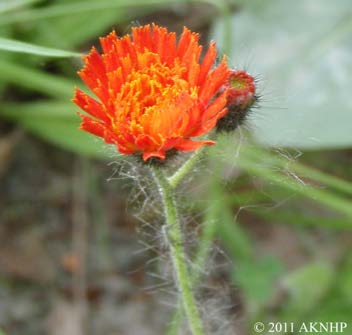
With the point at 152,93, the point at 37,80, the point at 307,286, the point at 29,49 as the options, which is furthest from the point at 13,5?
the point at 307,286

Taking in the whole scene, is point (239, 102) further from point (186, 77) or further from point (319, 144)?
point (319, 144)

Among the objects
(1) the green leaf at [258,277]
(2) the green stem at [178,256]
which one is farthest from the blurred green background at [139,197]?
(2) the green stem at [178,256]

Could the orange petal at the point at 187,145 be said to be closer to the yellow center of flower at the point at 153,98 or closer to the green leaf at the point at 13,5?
the yellow center of flower at the point at 153,98

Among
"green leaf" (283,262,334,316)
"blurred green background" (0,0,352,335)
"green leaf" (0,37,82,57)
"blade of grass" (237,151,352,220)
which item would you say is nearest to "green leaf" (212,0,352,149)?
"blurred green background" (0,0,352,335)

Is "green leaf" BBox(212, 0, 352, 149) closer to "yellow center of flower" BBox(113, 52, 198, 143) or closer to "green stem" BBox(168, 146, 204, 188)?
"green stem" BBox(168, 146, 204, 188)

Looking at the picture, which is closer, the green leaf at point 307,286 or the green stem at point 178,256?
the green stem at point 178,256

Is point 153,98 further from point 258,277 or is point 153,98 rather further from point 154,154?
point 258,277
